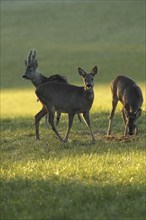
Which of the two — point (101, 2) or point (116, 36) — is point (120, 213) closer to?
point (116, 36)

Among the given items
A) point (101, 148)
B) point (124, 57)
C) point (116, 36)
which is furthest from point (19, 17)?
point (101, 148)

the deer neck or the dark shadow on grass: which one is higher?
the deer neck

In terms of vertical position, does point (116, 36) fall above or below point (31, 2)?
below

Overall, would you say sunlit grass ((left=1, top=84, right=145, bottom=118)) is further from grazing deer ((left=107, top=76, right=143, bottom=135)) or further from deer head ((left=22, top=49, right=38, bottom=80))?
grazing deer ((left=107, top=76, right=143, bottom=135))

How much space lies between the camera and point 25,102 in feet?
88.0

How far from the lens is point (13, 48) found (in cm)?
4712

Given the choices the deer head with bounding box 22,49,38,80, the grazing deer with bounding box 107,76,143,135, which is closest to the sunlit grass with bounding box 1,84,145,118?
the deer head with bounding box 22,49,38,80

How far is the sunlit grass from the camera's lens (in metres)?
23.5

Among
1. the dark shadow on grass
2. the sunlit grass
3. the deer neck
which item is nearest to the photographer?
the dark shadow on grass

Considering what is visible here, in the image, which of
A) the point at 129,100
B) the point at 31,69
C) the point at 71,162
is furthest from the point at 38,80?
the point at 71,162

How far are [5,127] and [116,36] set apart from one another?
111 feet

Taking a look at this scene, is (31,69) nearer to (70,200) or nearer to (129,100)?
(129,100)

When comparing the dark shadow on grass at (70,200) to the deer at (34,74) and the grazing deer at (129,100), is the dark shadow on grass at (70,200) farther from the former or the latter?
the deer at (34,74)

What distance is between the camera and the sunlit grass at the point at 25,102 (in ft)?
77.2
